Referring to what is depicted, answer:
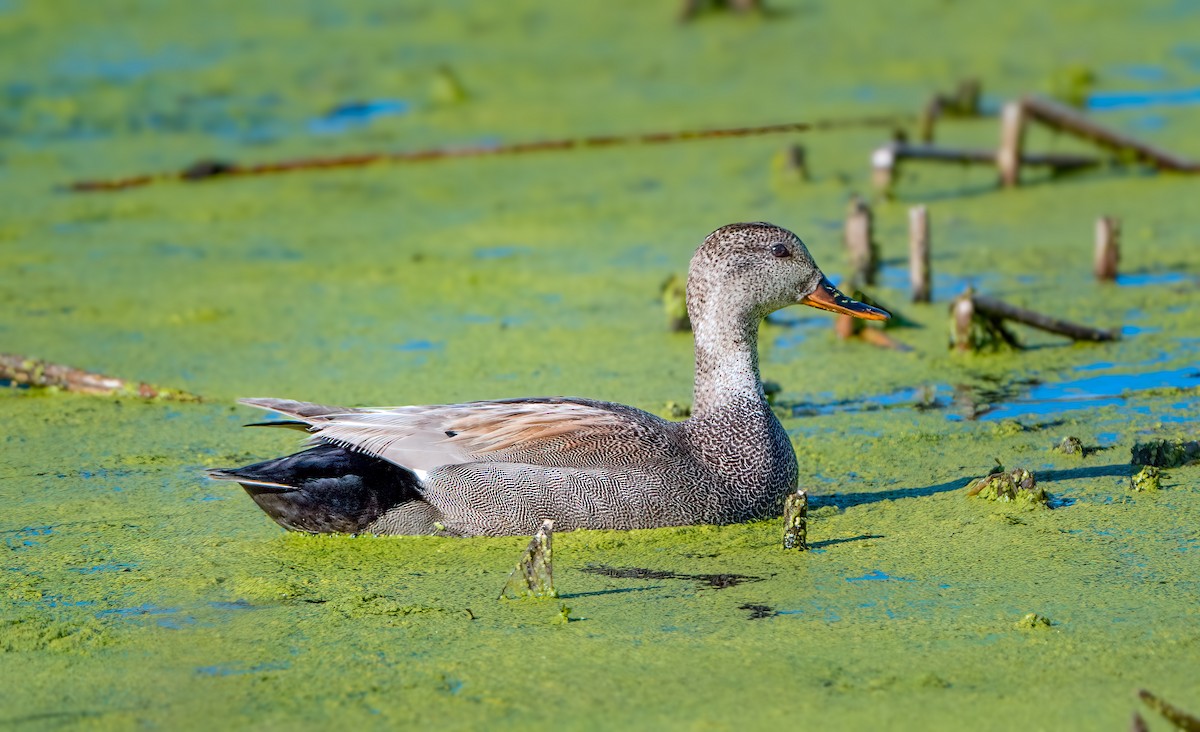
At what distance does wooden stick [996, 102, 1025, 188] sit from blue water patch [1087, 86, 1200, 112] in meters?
2.38

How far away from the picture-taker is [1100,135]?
1062 cm

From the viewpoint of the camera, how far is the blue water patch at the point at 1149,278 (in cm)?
850

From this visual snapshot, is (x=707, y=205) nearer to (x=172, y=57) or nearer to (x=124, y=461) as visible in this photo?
(x=124, y=461)

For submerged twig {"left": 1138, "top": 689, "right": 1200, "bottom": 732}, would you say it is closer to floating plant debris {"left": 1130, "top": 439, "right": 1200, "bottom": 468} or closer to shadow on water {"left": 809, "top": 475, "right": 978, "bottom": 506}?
shadow on water {"left": 809, "top": 475, "right": 978, "bottom": 506}

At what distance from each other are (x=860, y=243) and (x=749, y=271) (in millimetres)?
2901

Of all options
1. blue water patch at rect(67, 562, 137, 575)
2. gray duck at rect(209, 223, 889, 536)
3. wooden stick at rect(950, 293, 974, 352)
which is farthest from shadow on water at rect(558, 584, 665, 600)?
wooden stick at rect(950, 293, 974, 352)

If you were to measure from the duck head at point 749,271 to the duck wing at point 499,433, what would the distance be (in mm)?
477

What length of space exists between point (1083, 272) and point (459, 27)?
878cm

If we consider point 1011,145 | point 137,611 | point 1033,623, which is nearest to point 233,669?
point 137,611

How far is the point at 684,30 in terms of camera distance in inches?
622

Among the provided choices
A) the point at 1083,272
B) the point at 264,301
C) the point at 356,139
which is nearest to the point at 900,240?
the point at 1083,272

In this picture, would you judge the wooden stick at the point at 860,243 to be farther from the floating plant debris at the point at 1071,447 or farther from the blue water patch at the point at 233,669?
the blue water patch at the point at 233,669

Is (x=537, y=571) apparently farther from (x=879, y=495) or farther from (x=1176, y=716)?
(x=1176, y=716)

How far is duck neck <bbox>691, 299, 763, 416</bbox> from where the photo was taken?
18.3 ft
